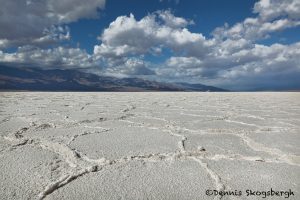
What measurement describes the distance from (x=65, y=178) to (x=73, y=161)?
31 cm

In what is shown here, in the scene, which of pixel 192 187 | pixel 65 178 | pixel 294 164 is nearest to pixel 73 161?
pixel 65 178

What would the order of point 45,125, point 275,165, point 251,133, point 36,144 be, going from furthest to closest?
1. point 45,125
2. point 251,133
3. point 36,144
4. point 275,165

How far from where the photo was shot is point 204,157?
2.00m

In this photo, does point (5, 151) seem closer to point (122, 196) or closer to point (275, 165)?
point (122, 196)

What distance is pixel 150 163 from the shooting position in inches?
72.4

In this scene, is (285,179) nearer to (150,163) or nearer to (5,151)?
(150,163)

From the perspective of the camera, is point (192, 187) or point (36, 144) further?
point (36, 144)

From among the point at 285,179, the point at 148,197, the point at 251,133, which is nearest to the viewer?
the point at 148,197

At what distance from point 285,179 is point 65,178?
3.60 feet

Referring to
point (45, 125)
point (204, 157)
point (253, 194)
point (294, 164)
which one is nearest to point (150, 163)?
point (204, 157)

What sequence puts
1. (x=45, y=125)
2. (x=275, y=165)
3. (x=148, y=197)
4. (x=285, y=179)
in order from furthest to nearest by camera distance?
(x=45, y=125) → (x=275, y=165) → (x=285, y=179) → (x=148, y=197)
